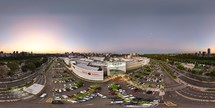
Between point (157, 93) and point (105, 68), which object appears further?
point (105, 68)

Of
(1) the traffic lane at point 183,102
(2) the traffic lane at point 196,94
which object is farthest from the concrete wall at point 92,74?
(1) the traffic lane at point 183,102

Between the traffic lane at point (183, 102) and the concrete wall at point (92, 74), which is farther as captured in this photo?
the concrete wall at point (92, 74)

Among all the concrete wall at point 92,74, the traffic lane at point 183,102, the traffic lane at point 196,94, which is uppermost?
the concrete wall at point 92,74

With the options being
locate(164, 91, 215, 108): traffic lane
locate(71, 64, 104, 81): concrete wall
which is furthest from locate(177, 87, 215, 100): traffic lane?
locate(71, 64, 104, 81): concrete wall

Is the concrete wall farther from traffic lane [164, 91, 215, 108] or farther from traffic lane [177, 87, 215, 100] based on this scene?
traffic lane [164, 91, 215, 108]

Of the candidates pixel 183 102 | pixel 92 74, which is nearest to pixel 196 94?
pixel 183 102

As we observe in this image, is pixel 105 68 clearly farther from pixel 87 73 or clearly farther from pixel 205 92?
pixel 205 92

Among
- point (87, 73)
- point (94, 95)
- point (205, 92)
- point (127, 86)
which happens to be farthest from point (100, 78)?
point (205, 92)

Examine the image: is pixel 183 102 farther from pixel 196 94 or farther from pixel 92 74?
pixel 92 74

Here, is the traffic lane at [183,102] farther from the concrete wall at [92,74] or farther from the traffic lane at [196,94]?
the concrete wall at [92,74]

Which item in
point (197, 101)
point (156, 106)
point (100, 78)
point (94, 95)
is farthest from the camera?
point (100, 78)

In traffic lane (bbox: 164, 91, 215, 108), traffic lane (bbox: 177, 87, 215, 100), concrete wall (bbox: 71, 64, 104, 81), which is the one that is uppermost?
concrete wall (bbox: 71, 64, 104, 81)
